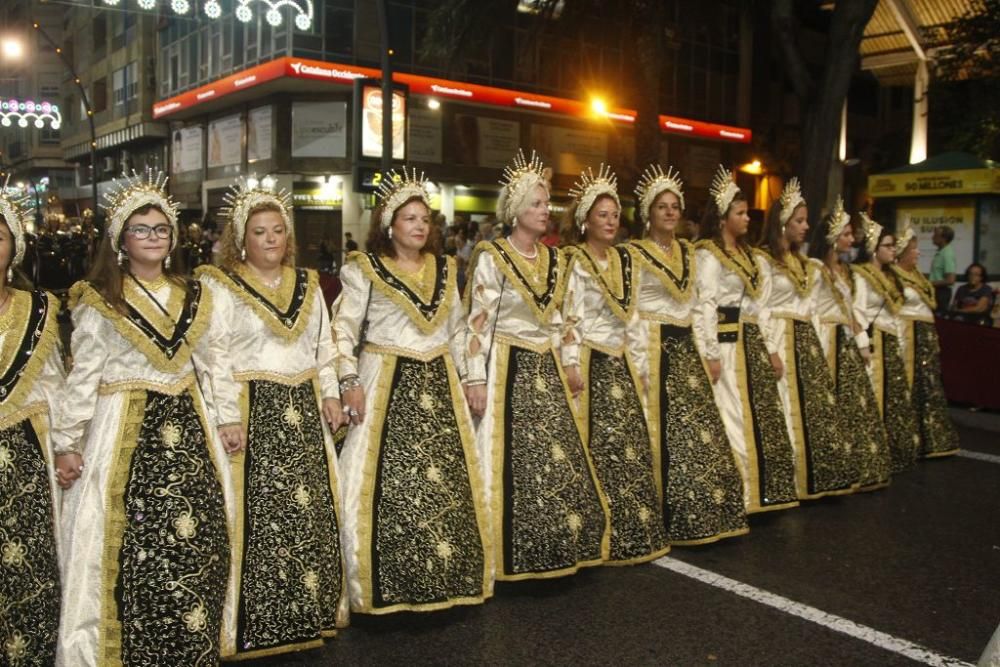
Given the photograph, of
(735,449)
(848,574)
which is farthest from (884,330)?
(848,574)

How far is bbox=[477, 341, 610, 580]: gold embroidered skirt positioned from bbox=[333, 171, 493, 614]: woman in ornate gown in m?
0.20

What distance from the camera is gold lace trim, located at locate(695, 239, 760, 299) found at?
637cm

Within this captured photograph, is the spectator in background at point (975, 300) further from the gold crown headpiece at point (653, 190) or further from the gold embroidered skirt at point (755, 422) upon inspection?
the gold crown headpiece at point (653, 190)

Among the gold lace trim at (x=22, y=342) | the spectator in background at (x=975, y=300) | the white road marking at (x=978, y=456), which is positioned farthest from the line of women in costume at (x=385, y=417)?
the spectator in background at (x=975, y=300)

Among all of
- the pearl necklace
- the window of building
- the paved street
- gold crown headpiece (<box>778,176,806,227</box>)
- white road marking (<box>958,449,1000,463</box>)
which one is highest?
the window of building

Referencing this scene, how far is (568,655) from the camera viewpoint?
415cm

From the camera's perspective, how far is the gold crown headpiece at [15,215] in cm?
360

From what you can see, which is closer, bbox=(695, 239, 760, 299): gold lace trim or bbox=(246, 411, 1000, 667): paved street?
bbox=(246, 411, 1000, 667): paved street

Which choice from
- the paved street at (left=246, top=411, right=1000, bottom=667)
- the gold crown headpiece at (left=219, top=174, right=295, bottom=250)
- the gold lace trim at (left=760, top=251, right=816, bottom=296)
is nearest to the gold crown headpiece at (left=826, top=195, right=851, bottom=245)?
the gold lace trim at (left=760, top=251, right=816, bottom=296)

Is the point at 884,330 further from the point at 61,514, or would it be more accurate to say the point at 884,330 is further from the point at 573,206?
the point at 61,514

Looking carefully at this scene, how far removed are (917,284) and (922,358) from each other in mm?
651

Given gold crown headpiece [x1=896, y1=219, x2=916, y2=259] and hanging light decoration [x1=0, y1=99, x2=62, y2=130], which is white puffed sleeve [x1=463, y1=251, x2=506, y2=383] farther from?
hanging light decoration [x1=0, y1=99, x2=62, y2=130]

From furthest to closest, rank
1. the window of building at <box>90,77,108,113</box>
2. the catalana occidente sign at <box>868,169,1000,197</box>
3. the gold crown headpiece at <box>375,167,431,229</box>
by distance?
the window of building at <box>90,77,108,113</box>
the catalana occidente sign at <box>868,169,1000,197</box>
the gold crown headpiece at <box>375,167,431,229</box>

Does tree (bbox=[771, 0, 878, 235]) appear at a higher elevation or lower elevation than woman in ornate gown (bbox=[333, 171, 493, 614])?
higher
